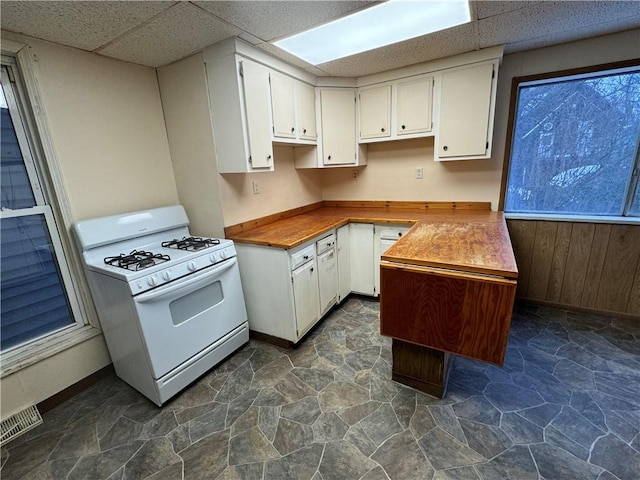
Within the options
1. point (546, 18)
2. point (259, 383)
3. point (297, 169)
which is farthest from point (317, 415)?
point (546, 18)

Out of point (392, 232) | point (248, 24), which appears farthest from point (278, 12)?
point (392, 232)

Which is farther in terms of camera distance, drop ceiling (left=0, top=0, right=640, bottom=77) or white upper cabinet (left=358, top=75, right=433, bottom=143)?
white upper cabinet (left=358, top=75, right=433, bottom=143)

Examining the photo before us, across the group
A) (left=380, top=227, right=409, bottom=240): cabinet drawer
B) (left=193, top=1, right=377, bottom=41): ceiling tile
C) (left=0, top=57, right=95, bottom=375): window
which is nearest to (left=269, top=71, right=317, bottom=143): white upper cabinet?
(left=193, top=1, right=377, bottom=41): ceiling tile

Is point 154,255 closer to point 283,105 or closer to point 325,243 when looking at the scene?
point 325,243

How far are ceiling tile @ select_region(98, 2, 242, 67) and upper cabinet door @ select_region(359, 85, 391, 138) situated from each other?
1.49 meters

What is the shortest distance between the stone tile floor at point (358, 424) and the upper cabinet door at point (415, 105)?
6.74 ft

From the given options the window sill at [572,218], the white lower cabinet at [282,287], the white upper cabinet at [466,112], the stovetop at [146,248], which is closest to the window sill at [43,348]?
the stovetop at [146,248]

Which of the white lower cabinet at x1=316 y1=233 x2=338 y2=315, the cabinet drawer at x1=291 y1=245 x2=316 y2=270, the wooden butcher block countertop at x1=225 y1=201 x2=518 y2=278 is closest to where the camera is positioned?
the wooden butcher block countertop at x1=225 y1=201 x2=518 y2=278

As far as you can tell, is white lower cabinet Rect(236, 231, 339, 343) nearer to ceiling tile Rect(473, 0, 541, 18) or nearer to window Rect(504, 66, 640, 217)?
ceiling tile Rect(473, 0, 541, 18)

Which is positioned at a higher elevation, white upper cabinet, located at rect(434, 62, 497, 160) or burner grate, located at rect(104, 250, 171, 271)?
white upper cabinet, located at rect(434, 62, 497, 160)

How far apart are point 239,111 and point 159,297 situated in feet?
4.55

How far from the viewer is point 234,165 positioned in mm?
2248

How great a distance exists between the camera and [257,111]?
225 cm

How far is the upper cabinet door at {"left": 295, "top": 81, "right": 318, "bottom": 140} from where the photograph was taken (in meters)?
2.70
